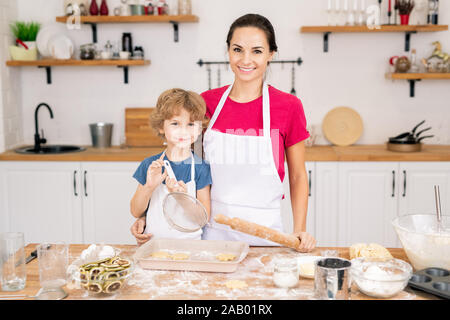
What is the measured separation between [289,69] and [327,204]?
106 centimetres

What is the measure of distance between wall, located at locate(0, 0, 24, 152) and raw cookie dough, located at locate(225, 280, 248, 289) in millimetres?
2696

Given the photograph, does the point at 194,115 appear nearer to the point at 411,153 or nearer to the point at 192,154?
the point at 192,154

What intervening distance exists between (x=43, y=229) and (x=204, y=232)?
6.11ft

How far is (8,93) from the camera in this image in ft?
12.1

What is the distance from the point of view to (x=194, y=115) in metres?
1.61

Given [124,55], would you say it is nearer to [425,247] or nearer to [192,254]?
[192,254]

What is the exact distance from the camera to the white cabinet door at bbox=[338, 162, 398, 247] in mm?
3350

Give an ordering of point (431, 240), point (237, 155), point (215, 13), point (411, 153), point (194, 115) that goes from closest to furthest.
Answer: point (431, 240)
point (194, 115)
point (237, 155)
point (411, 153)
point (215, 13)

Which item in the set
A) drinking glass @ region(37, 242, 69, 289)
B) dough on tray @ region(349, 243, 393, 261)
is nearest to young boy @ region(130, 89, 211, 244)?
drinking glass @ region(37, 242, 69, 289)

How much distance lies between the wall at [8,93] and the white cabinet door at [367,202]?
91.9 inches

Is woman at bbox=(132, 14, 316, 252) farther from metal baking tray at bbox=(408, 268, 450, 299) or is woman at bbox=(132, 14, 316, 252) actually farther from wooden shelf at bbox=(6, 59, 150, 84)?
wooden shelf at bbox=(6, 59, 150, 84)

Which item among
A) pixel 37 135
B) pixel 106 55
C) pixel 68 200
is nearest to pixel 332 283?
pixel 68 200
